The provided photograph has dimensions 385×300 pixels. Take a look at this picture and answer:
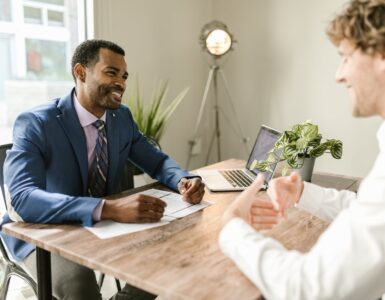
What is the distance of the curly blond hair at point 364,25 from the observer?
2.88 ft

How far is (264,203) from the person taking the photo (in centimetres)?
109

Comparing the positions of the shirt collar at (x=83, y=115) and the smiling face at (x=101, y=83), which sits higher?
the smiling face at (x=101, y=83)

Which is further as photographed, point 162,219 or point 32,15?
point 32,15

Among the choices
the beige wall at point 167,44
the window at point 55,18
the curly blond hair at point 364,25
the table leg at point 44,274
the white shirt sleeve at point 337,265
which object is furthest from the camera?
the beige wall at point 167,44

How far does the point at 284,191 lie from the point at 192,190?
0.41 metres

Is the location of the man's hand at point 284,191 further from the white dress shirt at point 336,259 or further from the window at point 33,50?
the window at point 33,50

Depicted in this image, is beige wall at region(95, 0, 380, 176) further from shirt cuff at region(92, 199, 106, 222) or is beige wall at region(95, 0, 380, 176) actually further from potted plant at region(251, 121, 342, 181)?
shirt cuff at region(92, 199, 106, 222)

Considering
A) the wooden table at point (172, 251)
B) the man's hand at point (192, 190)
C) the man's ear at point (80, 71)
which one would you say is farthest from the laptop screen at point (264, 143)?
the man's ear at point (80, 71)

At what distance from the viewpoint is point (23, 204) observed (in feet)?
4.32

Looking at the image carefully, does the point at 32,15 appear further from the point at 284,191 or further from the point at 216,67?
the point at 284,191

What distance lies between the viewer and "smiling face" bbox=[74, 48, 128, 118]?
174 centimetres

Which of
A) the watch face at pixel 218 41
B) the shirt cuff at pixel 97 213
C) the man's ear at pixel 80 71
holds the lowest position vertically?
the shirt cuff at pixel 97 213

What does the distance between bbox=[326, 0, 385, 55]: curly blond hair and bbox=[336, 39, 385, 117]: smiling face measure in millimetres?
15

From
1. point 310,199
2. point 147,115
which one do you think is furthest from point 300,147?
point 147,115
